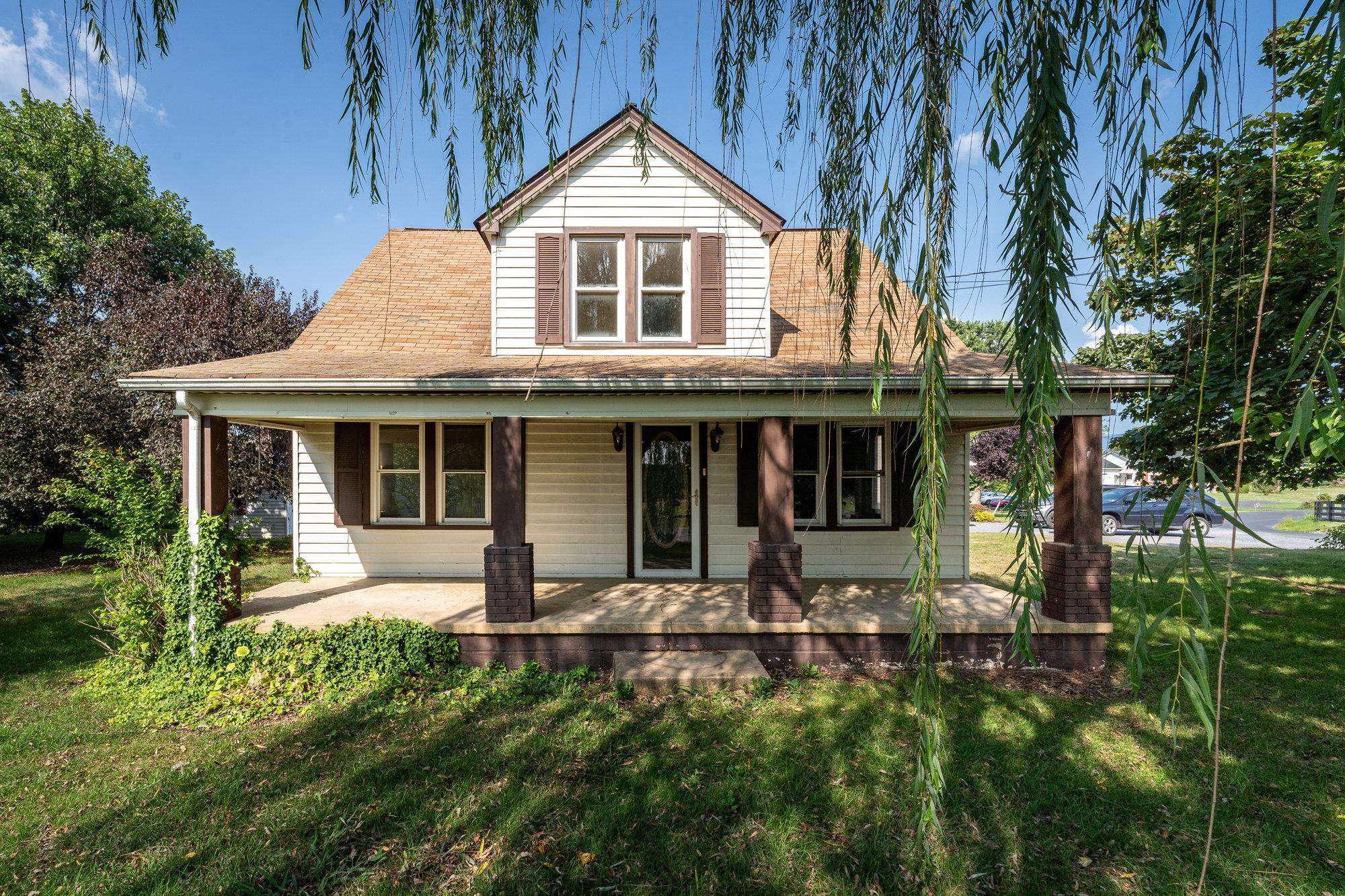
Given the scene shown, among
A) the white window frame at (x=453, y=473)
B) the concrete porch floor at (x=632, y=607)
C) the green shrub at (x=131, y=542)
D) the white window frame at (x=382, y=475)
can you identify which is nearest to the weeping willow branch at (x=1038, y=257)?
the concrete porch floor at (x=632, y=607)

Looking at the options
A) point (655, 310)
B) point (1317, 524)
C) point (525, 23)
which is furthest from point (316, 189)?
point (1317, 524)

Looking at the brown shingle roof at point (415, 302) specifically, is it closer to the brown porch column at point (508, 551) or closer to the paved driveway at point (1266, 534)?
the brown porch column at point (508, 551)

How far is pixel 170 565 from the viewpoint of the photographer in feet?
18.6

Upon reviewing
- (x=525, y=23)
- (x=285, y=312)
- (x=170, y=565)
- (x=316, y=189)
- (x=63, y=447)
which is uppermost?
(x=285, y=312)

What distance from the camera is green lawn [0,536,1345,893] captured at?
3.02 metres

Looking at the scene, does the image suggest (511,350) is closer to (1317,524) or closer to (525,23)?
(525,23)

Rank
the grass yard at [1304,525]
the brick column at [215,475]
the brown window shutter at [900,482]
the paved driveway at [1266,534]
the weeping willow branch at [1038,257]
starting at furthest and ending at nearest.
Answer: the grass yard at [1304,525] → the paved driveway at [1266,534] → the brown window shutter at [900,482] → the brick column at [215,475] → the weeping willow branch at [1038,257]

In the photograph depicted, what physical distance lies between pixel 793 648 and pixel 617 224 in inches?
202

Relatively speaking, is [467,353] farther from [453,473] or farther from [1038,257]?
[1038,257]

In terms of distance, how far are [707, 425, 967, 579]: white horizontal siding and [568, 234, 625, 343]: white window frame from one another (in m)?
2.12

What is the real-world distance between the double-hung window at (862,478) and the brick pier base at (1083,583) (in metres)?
2.47

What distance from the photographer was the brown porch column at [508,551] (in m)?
5.82

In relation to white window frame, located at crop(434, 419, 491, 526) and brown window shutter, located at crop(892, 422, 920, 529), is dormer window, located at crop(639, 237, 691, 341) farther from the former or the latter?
brown window shutter, located at crop(892, 422, 920, 529)

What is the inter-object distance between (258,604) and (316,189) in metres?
6.37
